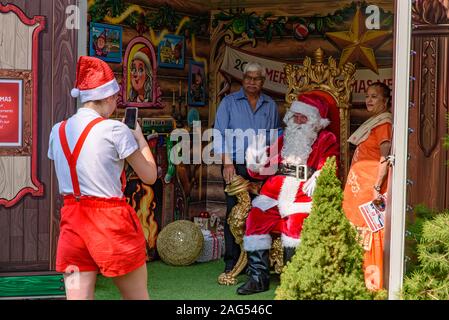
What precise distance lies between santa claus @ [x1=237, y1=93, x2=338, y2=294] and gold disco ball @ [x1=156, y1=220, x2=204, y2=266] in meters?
1.05

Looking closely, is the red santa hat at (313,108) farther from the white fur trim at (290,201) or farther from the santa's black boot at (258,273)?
the santa's black boot at (258,273)

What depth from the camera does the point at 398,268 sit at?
21.3ft

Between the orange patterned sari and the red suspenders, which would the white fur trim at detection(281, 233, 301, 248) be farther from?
the red suspenders

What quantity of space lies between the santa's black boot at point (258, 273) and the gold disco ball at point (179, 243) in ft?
3.69

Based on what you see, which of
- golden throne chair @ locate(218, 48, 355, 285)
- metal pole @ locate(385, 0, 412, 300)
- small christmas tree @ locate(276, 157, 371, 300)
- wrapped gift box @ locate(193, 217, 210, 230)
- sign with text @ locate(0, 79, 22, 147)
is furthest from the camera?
wrapped gift box @ locate(193, 217, 210, 230)

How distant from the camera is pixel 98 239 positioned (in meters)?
5.48

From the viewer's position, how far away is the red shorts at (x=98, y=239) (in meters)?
5.48

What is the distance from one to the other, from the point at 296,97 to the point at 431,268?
102 inches

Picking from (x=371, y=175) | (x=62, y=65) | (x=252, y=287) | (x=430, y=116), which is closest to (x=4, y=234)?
(x=62, y=65)

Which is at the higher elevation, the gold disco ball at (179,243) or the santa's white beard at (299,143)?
the santa's white beard at (299,143)

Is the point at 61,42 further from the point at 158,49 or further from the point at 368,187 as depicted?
the point at 368,187

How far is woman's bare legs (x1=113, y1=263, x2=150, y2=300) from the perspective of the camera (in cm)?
565

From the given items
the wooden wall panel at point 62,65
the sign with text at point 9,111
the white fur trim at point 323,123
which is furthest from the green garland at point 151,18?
the white fur trim at point 323,123

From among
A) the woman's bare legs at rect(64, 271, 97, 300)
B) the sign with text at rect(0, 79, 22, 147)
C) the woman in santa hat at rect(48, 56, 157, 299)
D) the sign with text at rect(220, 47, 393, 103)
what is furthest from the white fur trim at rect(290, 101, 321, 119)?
the woman's bare legs at rect(64, 271, 97, 300)
